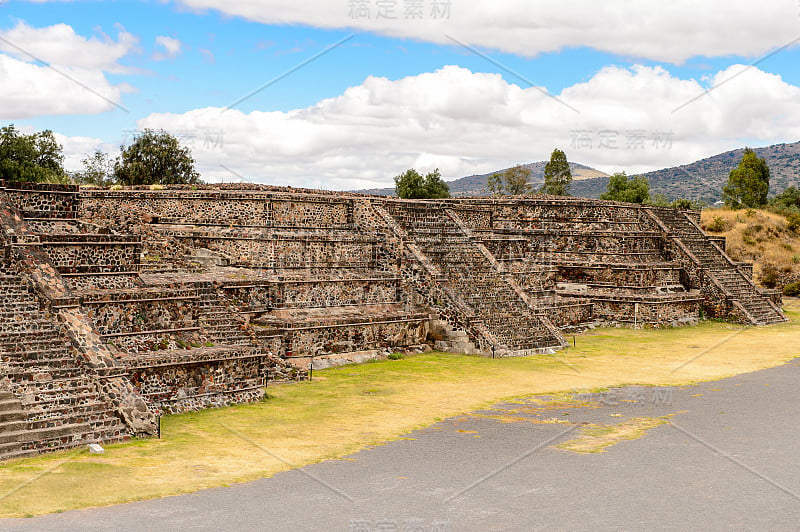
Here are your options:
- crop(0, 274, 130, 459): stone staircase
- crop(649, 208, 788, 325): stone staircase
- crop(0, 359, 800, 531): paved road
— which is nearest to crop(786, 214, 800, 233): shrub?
crop(649, 208, 788, 325): stone staircase

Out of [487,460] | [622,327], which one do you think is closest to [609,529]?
[487,460]

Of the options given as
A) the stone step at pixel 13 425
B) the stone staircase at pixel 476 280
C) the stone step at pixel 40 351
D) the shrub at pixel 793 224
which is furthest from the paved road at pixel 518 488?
the shrub at pixel 793 224

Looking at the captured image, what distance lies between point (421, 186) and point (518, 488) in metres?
46.3

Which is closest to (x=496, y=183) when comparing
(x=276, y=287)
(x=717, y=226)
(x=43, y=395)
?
(x=717, y=226)

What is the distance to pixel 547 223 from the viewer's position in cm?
2798

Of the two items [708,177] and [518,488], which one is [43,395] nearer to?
[518,488]

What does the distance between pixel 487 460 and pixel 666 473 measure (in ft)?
7.28

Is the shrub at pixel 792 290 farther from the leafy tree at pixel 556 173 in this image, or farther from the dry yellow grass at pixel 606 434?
the dry yellow grass at pixel 606 434

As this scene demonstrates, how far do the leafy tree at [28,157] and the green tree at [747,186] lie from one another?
43145mm

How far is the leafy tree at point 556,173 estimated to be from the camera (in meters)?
59.6

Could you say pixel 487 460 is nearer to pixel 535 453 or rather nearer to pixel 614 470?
pixel 535 453

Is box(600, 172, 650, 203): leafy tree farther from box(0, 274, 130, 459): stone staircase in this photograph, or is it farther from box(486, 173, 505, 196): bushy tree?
box(0, 274, 130, 459): stone staircase

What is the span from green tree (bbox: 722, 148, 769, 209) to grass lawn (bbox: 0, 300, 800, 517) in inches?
1365

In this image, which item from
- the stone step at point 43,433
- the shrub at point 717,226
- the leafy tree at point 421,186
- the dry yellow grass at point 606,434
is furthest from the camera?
the leafy tree at point 421,186
